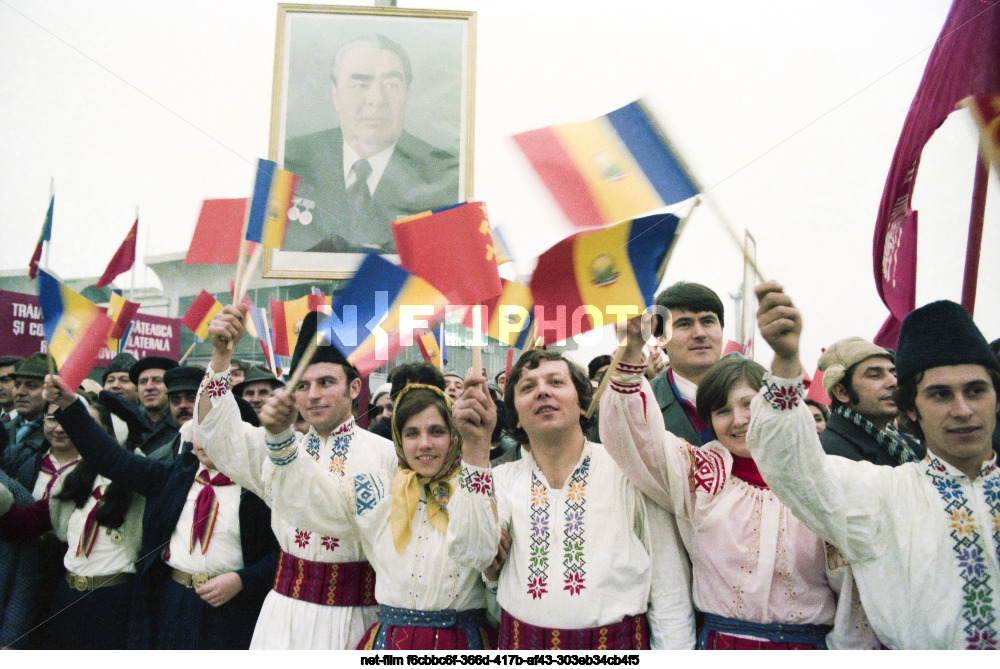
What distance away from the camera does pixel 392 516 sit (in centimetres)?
218

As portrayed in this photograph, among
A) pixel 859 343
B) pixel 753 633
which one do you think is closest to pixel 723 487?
pixel 753 633

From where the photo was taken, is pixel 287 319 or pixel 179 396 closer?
pixel 179 396

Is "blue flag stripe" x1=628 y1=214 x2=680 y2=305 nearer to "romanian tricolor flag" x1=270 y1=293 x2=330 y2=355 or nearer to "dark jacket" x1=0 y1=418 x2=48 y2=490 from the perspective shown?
"romanian tricolor flag" x1=270 y1=293 x2=330 y2=355

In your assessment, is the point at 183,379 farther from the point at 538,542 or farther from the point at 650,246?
the point at 650,246

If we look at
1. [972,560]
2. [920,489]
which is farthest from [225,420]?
[972,560]

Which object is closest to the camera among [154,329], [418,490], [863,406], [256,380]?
[418,490]

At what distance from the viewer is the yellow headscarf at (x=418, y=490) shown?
2.15 meters

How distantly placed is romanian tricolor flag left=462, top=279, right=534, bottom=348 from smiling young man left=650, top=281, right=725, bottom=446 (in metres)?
0.57

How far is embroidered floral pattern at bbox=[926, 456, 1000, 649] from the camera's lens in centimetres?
150

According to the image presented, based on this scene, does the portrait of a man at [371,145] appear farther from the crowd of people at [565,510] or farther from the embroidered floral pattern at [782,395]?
the embroidered floral pattern at [782,395]

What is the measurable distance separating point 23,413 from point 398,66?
3.26m

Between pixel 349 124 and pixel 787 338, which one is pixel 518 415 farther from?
pixel 349 124

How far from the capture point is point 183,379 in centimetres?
313

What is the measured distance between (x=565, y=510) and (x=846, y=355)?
1.36 metres
